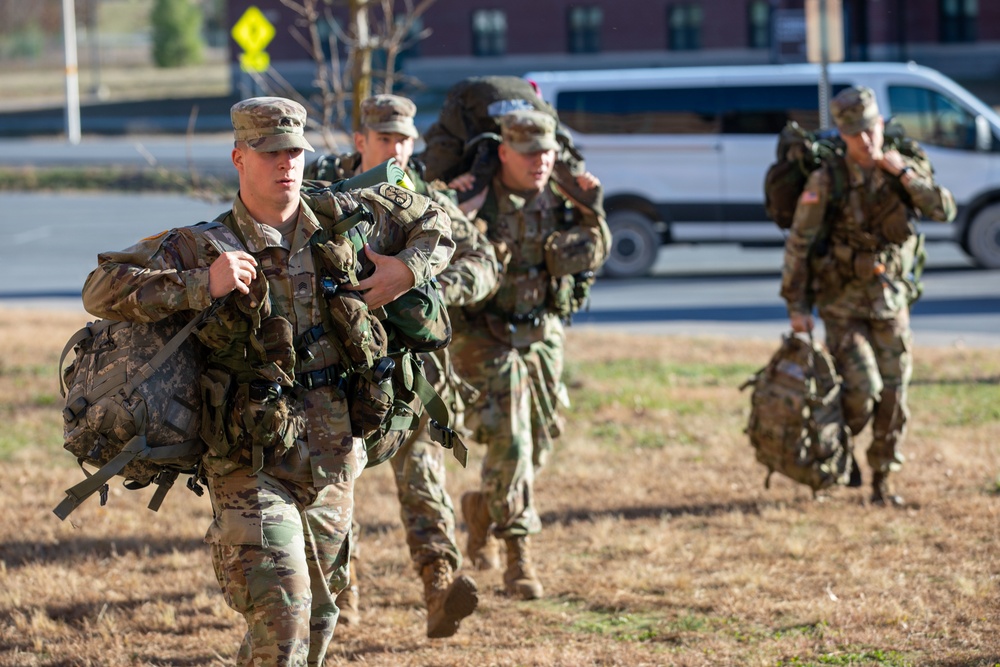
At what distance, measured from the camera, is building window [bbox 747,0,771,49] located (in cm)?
4575

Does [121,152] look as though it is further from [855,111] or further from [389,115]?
[389,115]

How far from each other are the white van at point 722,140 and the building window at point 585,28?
31.8 metres

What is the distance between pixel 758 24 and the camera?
4606cm

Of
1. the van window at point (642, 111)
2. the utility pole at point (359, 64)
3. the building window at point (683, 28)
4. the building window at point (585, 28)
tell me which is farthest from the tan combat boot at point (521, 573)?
the building window at point (585, 28)

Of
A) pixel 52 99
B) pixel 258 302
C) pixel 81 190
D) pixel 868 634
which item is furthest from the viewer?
pixel 52 99

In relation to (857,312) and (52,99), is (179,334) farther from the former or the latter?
(52,99)

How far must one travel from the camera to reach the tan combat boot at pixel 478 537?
6805 millimetres

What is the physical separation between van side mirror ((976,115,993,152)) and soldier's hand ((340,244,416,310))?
1342cm

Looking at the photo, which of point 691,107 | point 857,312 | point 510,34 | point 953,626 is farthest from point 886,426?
point 510,34

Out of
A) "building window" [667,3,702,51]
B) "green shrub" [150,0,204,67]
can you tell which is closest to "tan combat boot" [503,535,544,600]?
"building window" [667,3,702,51]

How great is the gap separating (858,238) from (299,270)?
3.95 m

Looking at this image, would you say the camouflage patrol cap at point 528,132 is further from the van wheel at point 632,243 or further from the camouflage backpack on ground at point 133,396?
the van wheel at point 632,243

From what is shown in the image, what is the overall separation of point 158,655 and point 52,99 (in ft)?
174

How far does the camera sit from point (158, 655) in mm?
5785
